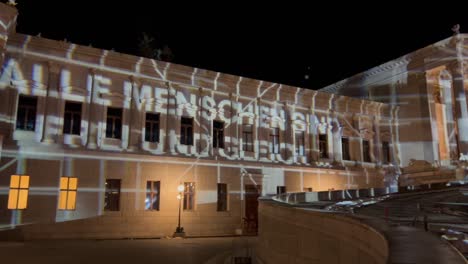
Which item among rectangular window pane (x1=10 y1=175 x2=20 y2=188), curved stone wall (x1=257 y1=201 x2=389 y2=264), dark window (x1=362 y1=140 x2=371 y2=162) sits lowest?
curved stone wall (x1=257 y1=201 x2=389 y2=264)

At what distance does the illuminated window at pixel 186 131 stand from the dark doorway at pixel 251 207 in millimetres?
4691

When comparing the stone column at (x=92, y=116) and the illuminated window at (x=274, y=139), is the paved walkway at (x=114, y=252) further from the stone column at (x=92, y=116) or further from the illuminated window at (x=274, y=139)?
the illuminated window at (x=274, y=139)

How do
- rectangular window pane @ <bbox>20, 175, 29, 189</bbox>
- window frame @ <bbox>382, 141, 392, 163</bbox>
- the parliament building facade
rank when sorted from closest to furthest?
rectangular window pane @ <bbox>20, 175, 29, 189</bbox>
the parliament building facade
window frame @ <bbox>382, 141, 392, 163</bbox>

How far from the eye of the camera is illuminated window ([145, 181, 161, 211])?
2287 cm

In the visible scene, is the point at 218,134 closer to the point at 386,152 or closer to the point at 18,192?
the point at 18,192

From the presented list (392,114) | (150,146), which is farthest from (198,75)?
(392,114)

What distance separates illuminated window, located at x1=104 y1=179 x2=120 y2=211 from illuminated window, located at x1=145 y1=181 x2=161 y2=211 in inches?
61.3

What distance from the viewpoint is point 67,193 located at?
20750 mm

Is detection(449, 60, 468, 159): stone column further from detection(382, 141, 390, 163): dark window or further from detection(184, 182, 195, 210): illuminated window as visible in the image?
detection(184, 182, 195, 210): illuminated window

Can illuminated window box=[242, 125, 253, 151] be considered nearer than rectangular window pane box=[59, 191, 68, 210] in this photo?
No

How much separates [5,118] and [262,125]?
1511cm

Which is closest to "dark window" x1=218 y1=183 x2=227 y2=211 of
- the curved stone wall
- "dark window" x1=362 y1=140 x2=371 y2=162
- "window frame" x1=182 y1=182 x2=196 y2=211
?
"window frame" x1=182 y1=182 x2=196 y2=211

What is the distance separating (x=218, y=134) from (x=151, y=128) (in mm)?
4459

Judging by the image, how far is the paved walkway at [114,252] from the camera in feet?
44.2
